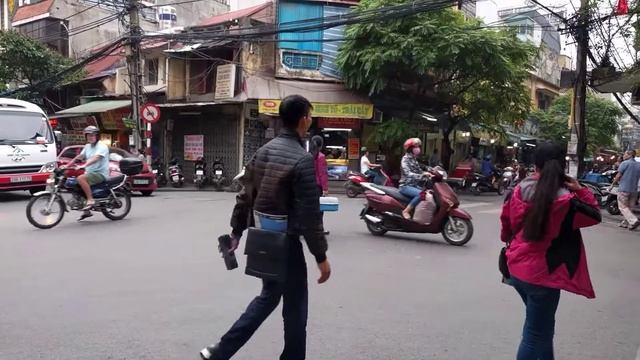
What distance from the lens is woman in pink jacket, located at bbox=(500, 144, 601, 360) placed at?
115 inches

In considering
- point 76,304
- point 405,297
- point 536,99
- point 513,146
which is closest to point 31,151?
point 76,304

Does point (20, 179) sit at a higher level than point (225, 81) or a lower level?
lower

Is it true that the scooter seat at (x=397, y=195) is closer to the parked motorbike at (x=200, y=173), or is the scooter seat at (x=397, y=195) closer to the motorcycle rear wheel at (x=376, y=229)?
the motorcycle rear wheel at (x=376, y=229)

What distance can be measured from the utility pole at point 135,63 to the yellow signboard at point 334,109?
3.85 meters

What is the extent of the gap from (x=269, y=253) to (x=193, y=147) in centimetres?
1851

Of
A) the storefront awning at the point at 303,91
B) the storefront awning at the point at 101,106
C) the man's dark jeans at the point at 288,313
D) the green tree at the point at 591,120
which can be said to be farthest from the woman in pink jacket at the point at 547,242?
the green tree at the point at 591,120

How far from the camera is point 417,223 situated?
8.31 m

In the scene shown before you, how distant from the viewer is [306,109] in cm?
319

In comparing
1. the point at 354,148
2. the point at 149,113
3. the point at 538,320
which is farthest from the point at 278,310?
the point at 354,148

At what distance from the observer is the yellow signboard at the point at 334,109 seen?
59.8ft

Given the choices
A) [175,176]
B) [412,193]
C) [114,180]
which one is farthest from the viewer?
[175,176]

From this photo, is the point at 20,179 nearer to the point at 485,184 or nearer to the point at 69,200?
the point at 69,200

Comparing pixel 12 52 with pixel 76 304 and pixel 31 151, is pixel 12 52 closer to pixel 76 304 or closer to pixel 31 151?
pixel 31 151

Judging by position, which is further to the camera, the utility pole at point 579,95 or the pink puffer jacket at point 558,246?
the utility pole at point 579,95
